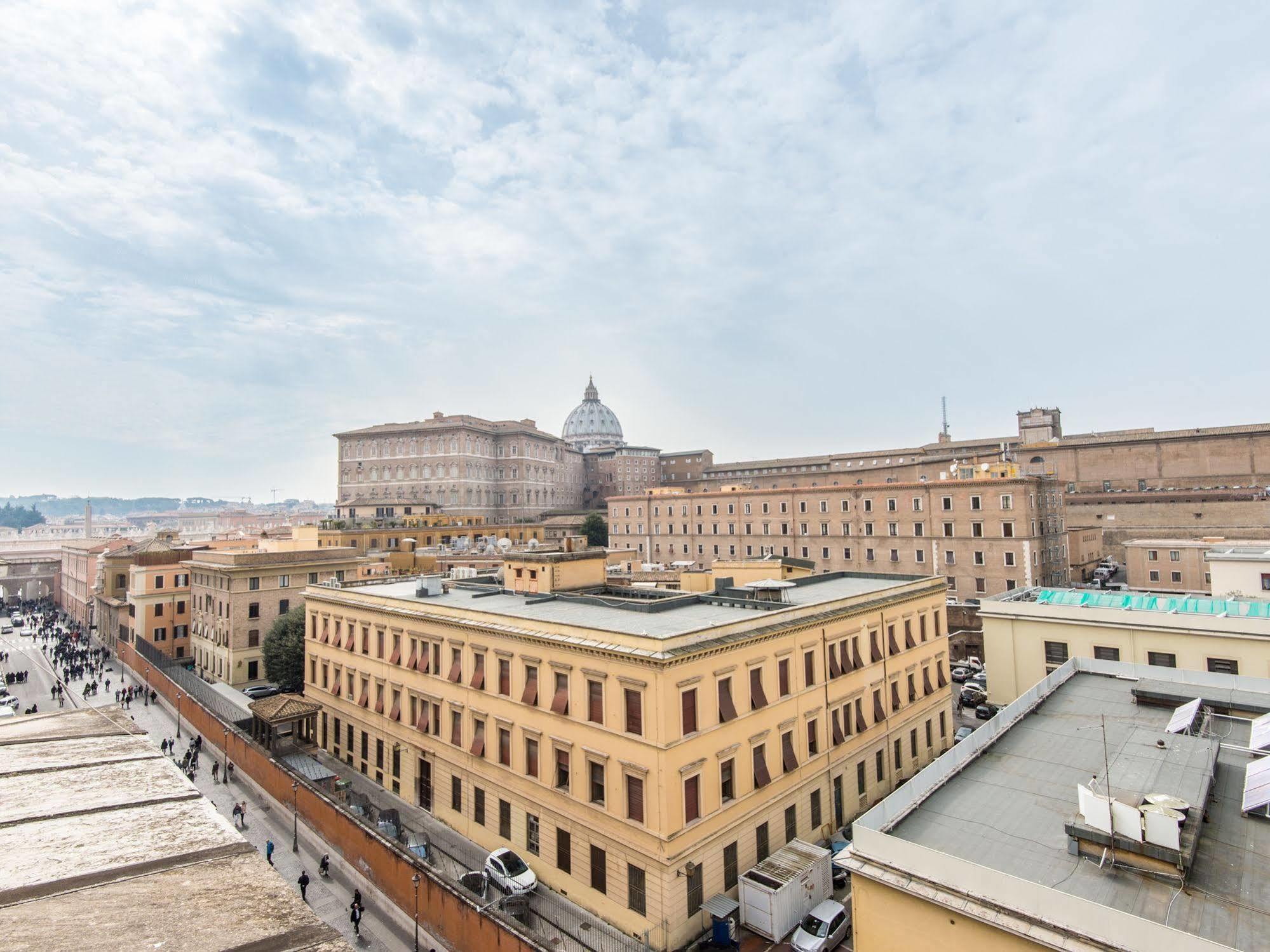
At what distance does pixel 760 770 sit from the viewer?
75.3ft

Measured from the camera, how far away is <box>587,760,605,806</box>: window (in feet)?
71.8

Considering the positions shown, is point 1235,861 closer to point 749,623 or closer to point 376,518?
point 749,623

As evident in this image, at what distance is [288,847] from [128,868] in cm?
1458

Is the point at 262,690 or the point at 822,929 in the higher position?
the point at 262,690

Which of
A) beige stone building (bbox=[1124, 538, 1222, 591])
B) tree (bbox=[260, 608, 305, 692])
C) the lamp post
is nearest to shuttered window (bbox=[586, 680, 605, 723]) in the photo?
the lamp post

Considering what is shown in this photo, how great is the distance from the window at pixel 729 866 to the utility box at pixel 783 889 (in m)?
0.37

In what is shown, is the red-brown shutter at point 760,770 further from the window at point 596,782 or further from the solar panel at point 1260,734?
the solar panel at point 1260,734

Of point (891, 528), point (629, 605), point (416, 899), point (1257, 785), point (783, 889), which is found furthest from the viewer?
point (891, 528)

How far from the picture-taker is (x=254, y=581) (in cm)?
5116

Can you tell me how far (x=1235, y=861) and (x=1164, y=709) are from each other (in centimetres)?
993

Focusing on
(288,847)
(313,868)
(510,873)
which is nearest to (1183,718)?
(510,873)

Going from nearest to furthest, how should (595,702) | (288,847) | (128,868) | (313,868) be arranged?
(128,868), (595,702), (313,868), (288,847)

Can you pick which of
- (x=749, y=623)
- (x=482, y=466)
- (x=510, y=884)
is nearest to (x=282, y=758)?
(x=510, y=884)

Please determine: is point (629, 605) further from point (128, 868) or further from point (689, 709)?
point (128, 868)
